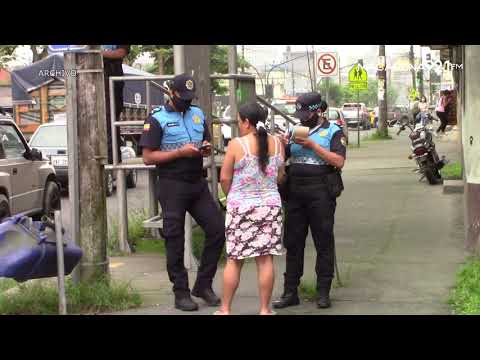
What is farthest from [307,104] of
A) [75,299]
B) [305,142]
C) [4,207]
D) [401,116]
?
[401,116]

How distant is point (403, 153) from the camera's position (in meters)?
25.8

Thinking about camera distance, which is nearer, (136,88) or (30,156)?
(30,156)

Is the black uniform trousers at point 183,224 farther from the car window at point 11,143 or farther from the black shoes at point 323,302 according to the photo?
the car window at point 11,143

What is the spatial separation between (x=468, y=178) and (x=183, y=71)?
10.1 ft

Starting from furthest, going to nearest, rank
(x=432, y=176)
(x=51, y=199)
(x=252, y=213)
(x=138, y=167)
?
1. (x=432, y=176)
2. (x=51, y=199)
3. (x=138, y=167)
4. (x=252, y=213)

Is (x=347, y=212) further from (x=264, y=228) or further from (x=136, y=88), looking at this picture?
(x=136, y=88)

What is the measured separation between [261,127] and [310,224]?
110 cm

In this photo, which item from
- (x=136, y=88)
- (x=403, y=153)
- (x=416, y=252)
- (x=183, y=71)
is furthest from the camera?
(x=403, y=153)

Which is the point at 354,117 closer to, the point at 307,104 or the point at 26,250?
the point at 307,104

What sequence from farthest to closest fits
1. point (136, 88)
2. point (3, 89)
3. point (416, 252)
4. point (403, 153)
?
point (3, 89)
point (403, 153)
point (136, 88)
point (416, 252)

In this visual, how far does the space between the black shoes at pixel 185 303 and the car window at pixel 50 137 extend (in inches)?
437

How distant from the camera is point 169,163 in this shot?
675 cm

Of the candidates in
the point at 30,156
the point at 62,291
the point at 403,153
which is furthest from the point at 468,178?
the point at 403,153
